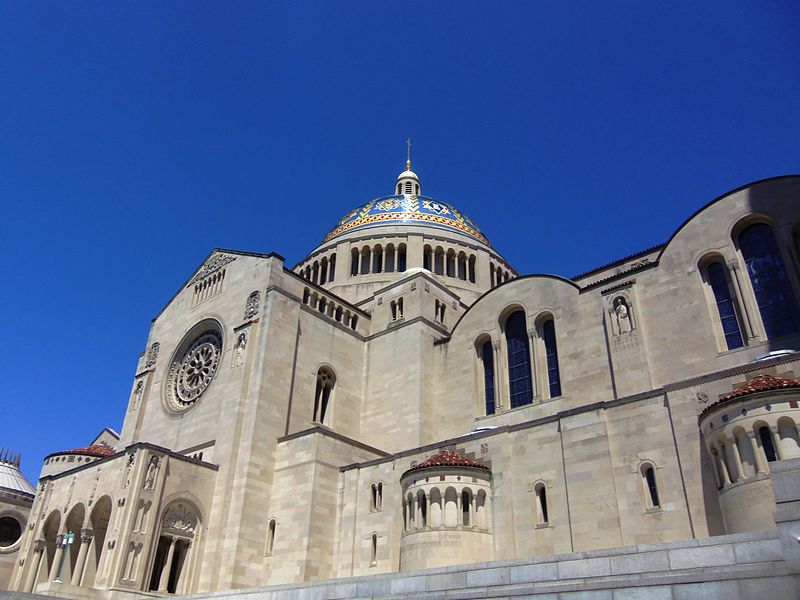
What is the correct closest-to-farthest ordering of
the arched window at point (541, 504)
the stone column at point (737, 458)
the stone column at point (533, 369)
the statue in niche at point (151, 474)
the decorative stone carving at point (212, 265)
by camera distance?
the stone column at point (737, 458) → the arched window at point (541, 504) → the statue in niche at point (151, 474) → the stone column at point (533, 369) → the decorative stone carving at point (212, 265)

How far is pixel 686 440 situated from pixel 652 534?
2.86 metres

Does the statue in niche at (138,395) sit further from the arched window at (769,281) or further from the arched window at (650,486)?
the arched window at (769,281)

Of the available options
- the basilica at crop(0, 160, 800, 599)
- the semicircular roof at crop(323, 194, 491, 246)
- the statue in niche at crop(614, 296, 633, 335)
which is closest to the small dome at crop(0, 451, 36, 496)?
the basilica at crop(0, 160, 800, 599)

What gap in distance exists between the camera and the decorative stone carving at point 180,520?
2609 centimetres

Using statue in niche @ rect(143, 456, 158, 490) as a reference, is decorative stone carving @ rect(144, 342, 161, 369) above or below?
above

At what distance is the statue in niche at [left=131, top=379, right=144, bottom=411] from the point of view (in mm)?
35469

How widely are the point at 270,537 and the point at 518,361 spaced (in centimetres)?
1259

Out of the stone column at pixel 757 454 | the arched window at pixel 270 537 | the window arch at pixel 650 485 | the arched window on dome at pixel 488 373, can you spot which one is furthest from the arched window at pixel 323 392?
the stone column at pixel 757 454

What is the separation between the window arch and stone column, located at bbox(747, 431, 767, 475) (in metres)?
3.48

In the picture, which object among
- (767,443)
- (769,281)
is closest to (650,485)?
(767,443)

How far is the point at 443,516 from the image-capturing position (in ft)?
73.4

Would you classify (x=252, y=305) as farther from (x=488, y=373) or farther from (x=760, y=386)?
(x=760, y=386)

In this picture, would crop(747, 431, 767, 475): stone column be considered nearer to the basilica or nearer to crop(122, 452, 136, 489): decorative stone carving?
the basilica

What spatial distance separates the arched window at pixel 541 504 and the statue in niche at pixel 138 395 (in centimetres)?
2245
